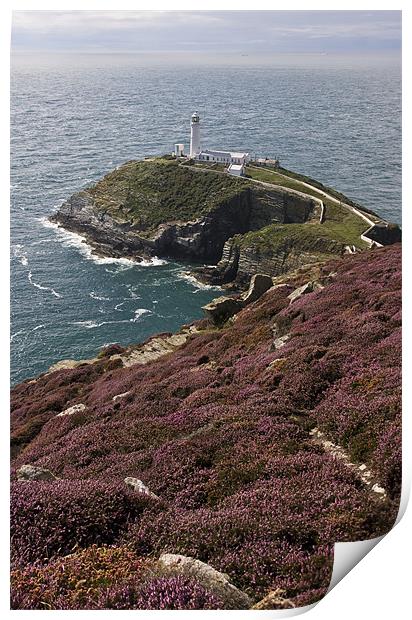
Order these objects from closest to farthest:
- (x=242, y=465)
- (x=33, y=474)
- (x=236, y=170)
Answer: (x=242, y=465), (x=33, y=474), (x=236, y=170)

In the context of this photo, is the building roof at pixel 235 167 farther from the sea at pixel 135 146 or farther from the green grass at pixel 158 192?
the sea at pixel 135 146

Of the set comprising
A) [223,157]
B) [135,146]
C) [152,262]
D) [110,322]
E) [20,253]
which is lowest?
[110,322]

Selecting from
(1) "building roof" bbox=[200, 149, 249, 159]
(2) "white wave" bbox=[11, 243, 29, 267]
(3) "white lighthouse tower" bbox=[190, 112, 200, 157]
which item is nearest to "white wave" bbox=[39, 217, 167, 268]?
(2) "white wave" bbox=[11, 243, 29, 267]

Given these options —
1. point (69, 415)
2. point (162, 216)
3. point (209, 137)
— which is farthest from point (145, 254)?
point (69, 415)

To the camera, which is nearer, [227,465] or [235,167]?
[227,465]

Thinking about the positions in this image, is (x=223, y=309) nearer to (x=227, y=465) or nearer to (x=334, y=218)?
(x=227, y=465)

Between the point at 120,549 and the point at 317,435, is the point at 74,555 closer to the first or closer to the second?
the point at 120,549

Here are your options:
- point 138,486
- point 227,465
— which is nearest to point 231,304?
point 227,465
